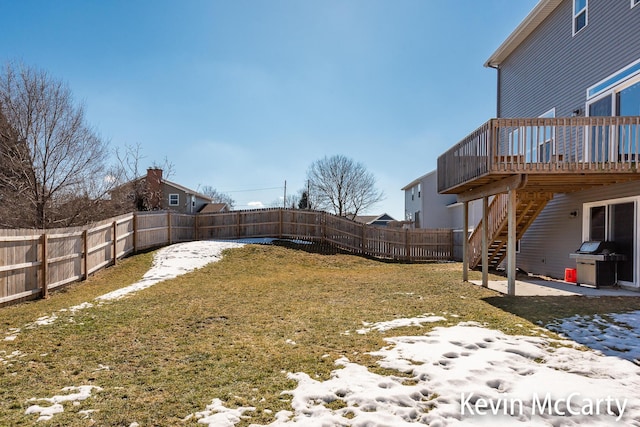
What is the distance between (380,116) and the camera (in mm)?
19719

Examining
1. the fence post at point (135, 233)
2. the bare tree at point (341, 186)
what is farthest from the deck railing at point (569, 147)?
the bare tree at point (341, 186)

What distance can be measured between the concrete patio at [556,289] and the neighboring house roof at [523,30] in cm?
810

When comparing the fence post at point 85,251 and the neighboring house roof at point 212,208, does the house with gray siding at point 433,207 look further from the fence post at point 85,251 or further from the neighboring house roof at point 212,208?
the fence post at point 85,251

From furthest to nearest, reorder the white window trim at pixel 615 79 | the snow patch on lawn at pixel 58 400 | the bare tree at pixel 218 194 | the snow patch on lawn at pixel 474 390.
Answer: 1. the bare tree at pixel 218 194
2. the white window trim at pixel 615 79
3. the snow patch on lawn at pixel 58 400
4. the snow patch on lawn at pixel 474 390

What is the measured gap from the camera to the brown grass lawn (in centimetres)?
289

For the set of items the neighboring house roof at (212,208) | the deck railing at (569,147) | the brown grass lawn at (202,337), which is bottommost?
the brown grass lawn at (202,337)

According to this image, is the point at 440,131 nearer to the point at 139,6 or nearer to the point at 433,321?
the point at 139,6

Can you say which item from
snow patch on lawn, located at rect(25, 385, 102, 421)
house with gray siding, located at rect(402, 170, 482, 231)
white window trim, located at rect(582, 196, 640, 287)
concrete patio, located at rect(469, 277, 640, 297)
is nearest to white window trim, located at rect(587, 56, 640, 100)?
white window trim, located at rect(582, 196, 640, 287)

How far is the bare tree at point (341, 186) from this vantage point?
3903 cm

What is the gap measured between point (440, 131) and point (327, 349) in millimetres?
19902

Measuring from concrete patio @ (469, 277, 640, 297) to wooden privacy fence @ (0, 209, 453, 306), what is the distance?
7.17m

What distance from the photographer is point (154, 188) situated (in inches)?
981

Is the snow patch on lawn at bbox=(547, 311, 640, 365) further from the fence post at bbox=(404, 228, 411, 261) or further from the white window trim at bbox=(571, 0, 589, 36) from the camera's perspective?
the fence post at bbox=(404, 228, 411, 261)

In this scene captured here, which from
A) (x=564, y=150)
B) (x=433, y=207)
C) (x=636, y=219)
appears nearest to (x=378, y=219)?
(x=433, y=207)
